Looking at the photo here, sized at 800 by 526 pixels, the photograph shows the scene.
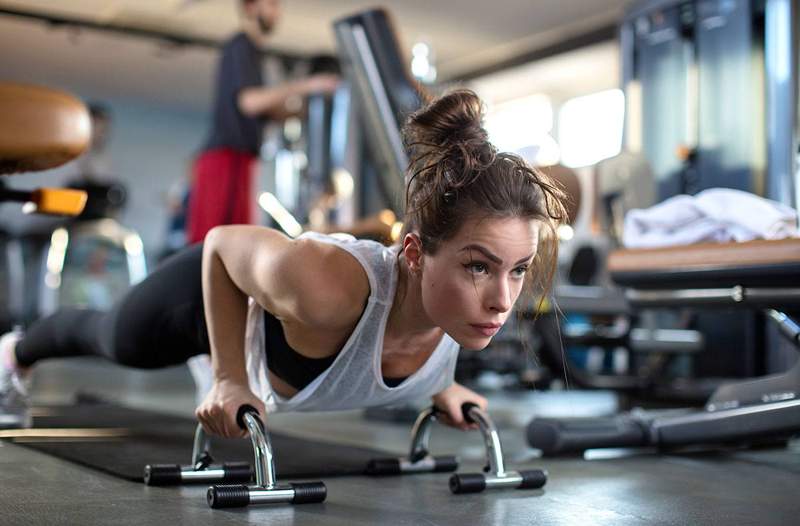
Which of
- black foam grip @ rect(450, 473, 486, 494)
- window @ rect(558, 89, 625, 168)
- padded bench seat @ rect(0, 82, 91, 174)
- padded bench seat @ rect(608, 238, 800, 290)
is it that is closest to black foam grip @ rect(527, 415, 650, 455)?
padded bench seat @ rect(608, 238, 800, 290)

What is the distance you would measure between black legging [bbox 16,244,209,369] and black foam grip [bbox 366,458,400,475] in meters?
0.38

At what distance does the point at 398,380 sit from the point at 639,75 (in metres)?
2.82

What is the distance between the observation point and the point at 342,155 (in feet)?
13.4

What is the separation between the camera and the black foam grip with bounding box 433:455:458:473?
1.71m

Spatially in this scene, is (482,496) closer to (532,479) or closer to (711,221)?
(532,479)

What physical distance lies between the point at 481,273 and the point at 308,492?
16.3 inches

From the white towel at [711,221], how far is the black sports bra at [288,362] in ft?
3.16

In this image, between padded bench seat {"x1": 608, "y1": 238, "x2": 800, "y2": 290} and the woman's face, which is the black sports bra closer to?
the woman's face

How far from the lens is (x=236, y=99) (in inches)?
126

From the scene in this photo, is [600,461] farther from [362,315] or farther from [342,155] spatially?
[342,155]

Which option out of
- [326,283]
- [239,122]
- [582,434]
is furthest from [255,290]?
[239,122]

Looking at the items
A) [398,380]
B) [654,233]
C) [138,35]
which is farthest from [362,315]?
[138,35]

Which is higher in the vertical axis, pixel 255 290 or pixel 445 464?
pixel 255 290

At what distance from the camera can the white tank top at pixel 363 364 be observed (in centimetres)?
133
